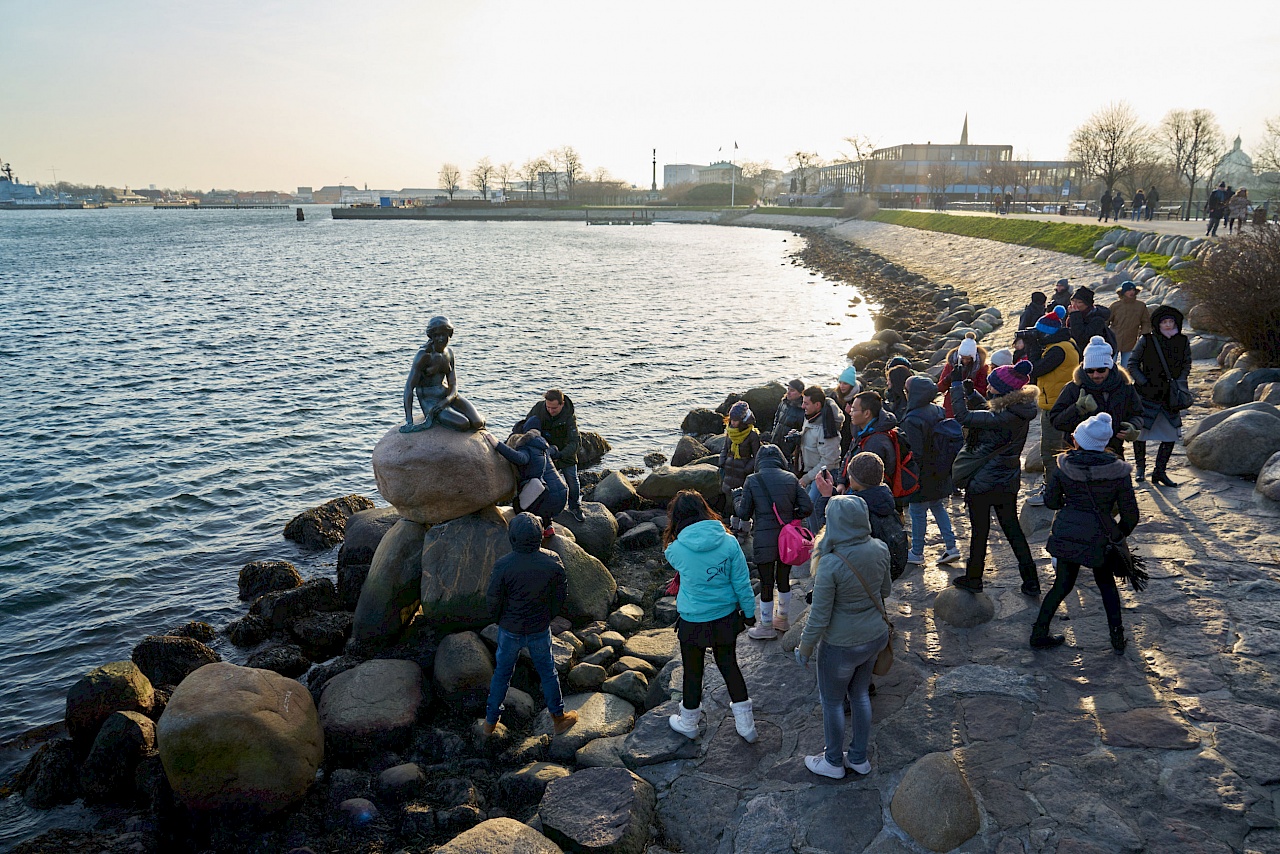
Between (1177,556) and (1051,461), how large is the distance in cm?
248

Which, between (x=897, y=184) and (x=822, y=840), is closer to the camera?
(x=822, y=840)

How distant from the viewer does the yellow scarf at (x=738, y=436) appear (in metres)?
9.07

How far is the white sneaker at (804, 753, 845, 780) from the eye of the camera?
600 cm

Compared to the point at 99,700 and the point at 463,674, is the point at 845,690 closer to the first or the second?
the point at 463,674

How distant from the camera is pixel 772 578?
820 centimetres

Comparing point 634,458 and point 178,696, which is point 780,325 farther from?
point 178,696

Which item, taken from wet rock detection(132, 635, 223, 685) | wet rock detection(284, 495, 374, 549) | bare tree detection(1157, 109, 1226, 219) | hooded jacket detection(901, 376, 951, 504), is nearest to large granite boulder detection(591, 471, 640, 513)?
wet rock detection(284, 495, 374, 549)

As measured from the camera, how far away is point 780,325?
3738 centimetres

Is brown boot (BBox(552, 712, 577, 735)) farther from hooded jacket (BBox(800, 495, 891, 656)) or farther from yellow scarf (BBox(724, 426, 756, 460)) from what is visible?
yellow scarf (BBox(724, 426, 756, 460))

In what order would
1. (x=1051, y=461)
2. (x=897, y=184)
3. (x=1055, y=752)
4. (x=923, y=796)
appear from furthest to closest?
(x=897, y=184), (x=1051, y=461), (x=1055, y=752), (x=923, y=796)

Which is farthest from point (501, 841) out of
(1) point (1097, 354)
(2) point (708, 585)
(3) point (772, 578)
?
(1) point (1097, 354)

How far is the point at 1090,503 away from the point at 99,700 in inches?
423

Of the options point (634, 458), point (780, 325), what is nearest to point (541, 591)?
point (634, 458)

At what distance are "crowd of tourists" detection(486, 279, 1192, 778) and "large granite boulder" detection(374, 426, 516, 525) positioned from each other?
2.13ft
